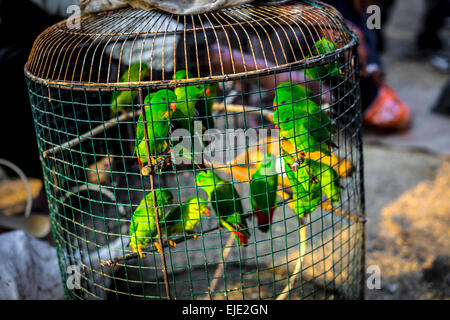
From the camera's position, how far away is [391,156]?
3.93 metres

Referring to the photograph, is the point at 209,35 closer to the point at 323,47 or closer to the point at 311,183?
the point at 323,47

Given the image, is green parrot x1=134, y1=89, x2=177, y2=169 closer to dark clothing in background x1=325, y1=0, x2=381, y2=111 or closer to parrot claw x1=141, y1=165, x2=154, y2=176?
parrot claw x1=141, y1=165, x2=154, y2=176

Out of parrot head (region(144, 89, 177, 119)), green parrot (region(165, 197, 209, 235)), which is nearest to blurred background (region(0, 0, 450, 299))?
parrot head (region(144, 89, 177, 119))

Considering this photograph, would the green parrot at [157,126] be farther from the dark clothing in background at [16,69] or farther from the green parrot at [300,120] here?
the dark clothing in background at [16,69]

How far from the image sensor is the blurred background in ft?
8.12

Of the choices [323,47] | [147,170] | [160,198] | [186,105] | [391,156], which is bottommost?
[391,156]

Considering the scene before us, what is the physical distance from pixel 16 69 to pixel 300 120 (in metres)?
1.92

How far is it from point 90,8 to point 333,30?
0.98 metres

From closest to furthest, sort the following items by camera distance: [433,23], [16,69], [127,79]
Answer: [127,79] → [16,69] → [433,23]

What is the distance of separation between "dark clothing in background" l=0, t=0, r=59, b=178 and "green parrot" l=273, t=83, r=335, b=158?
1.70 meters

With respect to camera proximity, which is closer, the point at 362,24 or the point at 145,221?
the point at 145,221

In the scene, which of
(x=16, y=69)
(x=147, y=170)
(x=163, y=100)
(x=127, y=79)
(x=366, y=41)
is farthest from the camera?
(x=366, y=41)

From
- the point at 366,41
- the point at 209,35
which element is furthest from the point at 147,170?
the point at 366,41
